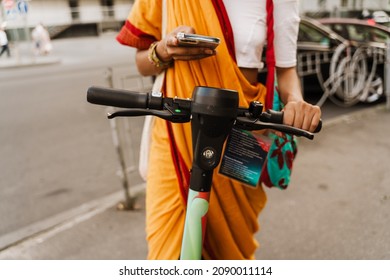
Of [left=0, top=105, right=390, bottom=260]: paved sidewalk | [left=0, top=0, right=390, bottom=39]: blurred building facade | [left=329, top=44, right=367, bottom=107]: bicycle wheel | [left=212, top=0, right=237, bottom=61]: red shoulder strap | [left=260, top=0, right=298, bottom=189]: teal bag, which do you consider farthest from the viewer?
[left=329, top=44, right=367, bottom=107]: bicycle wheel

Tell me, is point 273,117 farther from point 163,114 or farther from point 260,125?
point 163,114

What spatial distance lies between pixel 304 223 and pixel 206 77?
183 cm

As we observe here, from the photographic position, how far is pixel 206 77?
1.34 metres

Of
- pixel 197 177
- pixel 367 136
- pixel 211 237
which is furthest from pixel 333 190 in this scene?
pixel 197 177

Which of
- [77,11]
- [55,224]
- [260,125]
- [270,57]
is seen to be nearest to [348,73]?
[55,224]

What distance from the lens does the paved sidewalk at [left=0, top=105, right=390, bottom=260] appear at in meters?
2.51

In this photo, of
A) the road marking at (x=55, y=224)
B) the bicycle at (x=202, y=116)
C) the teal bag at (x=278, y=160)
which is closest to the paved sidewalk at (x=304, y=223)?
the road marking at (x=55, y=224)

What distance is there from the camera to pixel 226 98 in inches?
35.9

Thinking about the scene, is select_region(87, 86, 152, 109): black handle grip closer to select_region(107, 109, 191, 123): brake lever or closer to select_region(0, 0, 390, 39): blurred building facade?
select_region(107, 109, 191, 123): brake lever

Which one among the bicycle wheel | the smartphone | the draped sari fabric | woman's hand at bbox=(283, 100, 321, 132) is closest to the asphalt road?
the draped sari fabric

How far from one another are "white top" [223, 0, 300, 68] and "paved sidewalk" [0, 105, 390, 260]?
125 centimetres

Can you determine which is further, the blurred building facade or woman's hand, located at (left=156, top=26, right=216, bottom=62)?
the blurred building facade

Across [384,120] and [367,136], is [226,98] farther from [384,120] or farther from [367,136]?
[384,120]

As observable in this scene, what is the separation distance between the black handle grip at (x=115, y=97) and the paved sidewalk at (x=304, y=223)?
5.21ft
